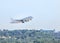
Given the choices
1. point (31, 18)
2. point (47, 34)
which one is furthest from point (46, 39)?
point (31, 18)

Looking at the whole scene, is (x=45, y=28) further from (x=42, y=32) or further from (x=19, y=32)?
(x=19, y=32)

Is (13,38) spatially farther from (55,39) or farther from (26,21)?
(55,39)

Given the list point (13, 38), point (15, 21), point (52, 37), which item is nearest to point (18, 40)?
point (13, 38)

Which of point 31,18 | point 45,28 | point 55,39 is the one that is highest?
point 31,18

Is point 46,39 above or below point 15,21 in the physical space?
below

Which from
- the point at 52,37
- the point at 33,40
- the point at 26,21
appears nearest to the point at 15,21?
Result: the point at 26,21

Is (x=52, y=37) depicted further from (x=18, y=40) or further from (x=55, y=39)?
(x=18, y=40)

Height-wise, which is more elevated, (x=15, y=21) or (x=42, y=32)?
(x=15, y=21)
